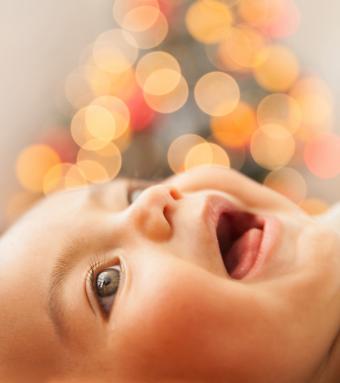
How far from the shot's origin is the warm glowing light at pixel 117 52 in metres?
1.45

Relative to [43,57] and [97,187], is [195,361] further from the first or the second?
[43,57]

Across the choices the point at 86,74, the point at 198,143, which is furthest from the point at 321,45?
the point at 86,74

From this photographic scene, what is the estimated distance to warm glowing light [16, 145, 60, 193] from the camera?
1.60m

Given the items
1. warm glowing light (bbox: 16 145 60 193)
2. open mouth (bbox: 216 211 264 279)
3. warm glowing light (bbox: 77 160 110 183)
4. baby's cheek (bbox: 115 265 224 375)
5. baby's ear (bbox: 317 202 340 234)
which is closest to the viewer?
baby's cheek (bbox: 115 265 224 375)

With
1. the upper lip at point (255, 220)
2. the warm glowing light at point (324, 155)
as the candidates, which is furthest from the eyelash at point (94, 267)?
the warm glowing light at point (324, 155)

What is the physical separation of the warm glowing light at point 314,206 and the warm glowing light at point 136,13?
0.54m

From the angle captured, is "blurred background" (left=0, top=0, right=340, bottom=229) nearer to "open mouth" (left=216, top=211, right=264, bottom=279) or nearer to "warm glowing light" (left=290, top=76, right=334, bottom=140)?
"warm glowing light" (left=290, top=76, right=334, bottom=140)

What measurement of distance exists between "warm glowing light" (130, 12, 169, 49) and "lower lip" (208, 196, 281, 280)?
2.22 ft

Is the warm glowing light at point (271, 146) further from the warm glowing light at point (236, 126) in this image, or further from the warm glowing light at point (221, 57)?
the warm glowing light at point (221, 57)

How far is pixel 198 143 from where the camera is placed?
142cm

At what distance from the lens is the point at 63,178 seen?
1551 mm

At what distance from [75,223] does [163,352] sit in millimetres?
199

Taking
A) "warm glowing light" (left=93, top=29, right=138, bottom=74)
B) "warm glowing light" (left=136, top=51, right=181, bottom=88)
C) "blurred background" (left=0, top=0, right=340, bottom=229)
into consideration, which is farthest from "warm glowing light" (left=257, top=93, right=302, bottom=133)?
"warm glowing light" (left=93, top=29, right=138, bottom=74)

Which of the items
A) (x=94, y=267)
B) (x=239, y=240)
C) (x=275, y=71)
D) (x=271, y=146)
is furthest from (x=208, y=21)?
(x=94, y=267)
